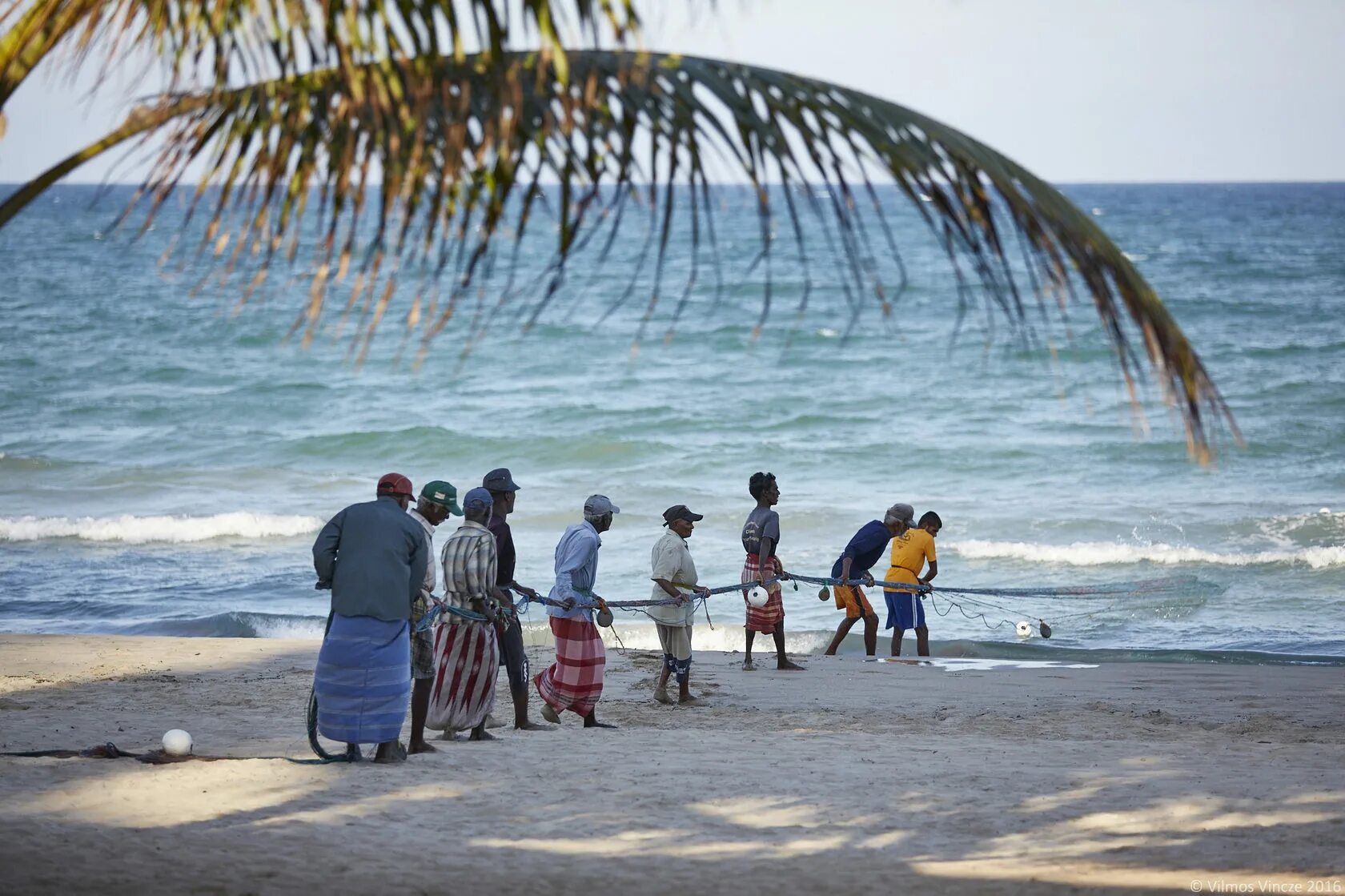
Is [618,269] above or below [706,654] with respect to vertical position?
above

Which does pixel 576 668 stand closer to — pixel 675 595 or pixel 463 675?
pixel 463 675

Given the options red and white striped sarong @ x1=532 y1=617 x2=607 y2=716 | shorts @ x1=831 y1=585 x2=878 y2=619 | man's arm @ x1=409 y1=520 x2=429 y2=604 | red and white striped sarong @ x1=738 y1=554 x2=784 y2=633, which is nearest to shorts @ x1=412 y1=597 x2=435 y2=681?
man's arm @ x1=409 y1=520 x2=429 y2=604

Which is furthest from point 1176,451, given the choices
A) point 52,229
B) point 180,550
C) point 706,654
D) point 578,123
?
point 52,229

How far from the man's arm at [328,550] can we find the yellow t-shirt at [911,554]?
20.9 feet

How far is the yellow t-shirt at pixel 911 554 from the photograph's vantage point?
11.8 meters

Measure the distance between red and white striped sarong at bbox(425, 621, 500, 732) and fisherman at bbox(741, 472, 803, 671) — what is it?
3281mm

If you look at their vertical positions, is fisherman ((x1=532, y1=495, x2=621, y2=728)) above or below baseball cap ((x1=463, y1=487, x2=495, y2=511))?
below

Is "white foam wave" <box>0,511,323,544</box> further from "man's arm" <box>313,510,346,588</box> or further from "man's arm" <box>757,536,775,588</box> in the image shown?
"man's arm" <box>313,510,346,588</box>

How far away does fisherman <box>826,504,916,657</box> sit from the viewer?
11.7 meters

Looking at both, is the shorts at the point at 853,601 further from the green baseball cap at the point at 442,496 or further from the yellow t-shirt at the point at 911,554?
the green baseball cap at the point at 442,496

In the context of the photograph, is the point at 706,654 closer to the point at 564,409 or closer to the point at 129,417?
the point at 564,409

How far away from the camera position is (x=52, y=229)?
8862 cm

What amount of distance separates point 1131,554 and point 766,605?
8.31 m

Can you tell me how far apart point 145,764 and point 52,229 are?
91470 millimetres
